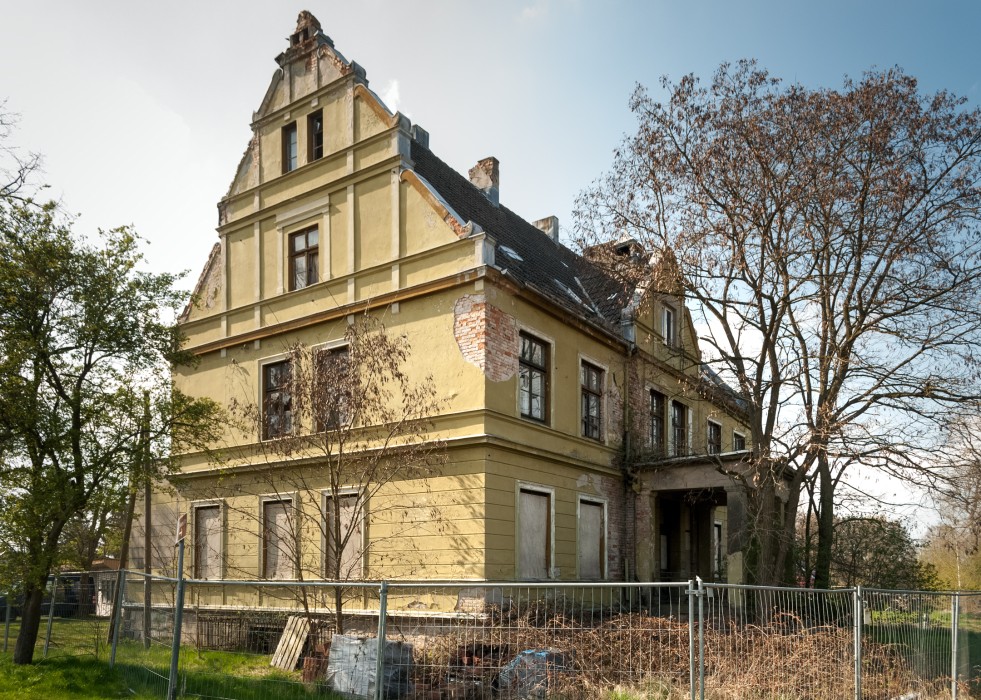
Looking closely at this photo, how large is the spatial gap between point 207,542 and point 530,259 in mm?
10016

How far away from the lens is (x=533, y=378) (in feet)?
54.2

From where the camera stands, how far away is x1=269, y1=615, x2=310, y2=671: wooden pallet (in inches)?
356

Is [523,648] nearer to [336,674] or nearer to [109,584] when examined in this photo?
[336,674]

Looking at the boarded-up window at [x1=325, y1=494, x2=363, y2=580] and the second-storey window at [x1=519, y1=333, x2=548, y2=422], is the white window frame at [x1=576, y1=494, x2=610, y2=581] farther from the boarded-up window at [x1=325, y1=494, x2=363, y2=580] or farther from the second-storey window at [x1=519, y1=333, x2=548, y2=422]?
the boarded-up window at [x1=325, y1=494, x2=363, y2=580]

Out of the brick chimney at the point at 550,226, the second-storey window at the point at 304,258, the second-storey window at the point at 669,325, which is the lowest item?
the second-storey window at the point at 669,325

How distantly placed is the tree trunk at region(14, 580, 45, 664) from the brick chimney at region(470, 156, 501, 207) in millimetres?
14856

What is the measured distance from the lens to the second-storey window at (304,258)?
18172mm

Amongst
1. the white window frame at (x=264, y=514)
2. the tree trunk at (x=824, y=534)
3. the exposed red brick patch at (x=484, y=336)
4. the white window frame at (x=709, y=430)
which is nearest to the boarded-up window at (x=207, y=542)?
the white window frame at (x=264, y=514)

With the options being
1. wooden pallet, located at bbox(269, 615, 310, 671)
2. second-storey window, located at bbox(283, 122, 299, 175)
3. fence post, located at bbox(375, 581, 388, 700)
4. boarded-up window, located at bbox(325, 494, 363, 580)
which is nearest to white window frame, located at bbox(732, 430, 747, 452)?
boarded-up window, located at bbox(325, 494, 363, 580)

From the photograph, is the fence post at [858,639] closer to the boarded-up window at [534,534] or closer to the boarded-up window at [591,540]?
the boarded-up window at [534,534]

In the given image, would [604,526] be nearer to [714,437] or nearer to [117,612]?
[714,437]

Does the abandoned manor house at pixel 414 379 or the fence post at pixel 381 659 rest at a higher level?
the abandoned manor house at pixel 414 379

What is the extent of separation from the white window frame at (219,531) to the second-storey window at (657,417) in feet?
34.6

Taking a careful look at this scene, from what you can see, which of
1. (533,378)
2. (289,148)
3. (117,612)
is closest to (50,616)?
(117,612)
